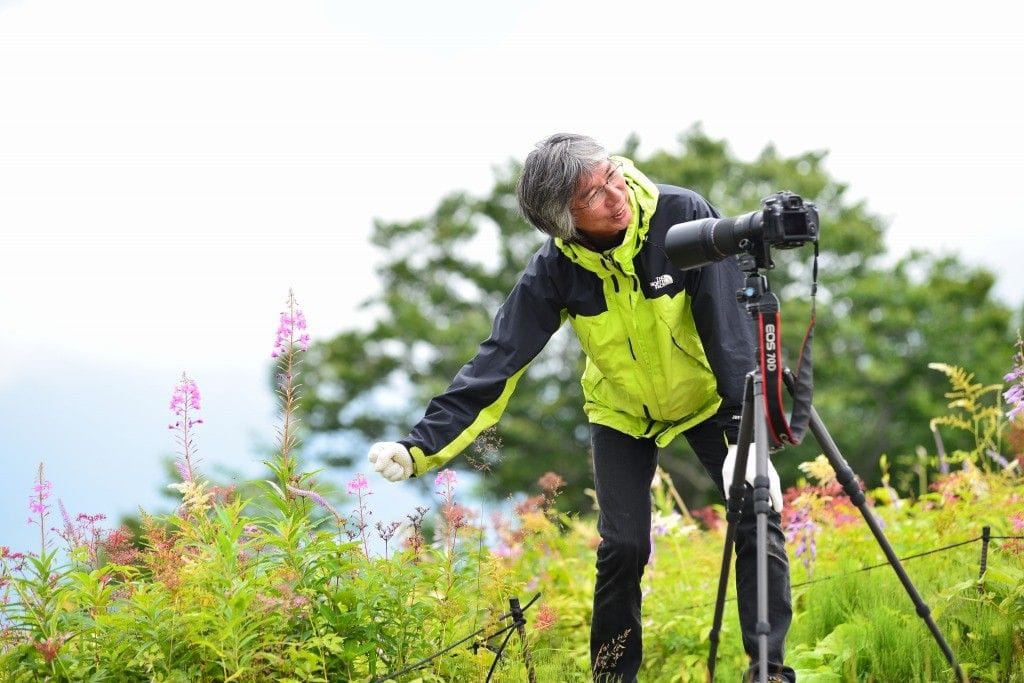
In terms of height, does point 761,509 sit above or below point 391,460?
below

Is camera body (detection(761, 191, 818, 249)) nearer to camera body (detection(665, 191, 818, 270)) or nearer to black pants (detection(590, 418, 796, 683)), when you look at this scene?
camera body (detection(665, 191, 818, 270))

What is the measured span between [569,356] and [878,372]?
631 centimetres

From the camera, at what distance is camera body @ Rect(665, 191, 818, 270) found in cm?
306

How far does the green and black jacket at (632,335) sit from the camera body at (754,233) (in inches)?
11.4

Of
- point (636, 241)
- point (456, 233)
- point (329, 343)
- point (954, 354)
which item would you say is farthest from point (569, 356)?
point (636, 241)

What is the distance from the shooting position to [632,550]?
380 centimetres

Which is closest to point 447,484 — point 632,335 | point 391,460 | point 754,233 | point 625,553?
point 391,460

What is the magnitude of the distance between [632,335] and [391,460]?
3.09 ft

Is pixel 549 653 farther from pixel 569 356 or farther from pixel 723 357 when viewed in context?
pixel 569 356

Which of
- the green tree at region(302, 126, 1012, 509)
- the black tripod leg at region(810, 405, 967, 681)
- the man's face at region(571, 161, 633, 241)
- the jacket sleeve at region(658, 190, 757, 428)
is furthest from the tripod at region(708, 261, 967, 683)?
the green tree at region(302, 126, 1012, 509)

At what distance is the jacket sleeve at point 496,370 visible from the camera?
3.65 metres

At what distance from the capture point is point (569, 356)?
22.5 m

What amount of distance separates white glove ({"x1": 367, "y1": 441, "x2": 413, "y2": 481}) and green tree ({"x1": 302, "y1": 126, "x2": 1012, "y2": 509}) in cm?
1679

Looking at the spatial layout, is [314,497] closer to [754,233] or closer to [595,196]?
[595,196]
